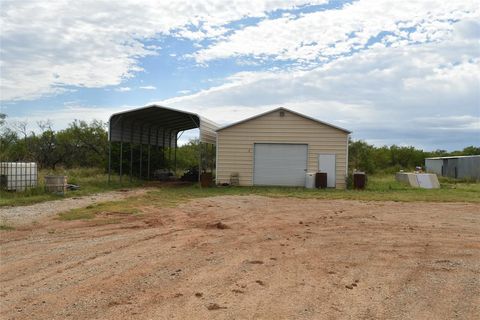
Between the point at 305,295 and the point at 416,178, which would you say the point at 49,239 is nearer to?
the point at 305,295

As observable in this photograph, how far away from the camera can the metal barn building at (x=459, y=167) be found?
31.6 metres

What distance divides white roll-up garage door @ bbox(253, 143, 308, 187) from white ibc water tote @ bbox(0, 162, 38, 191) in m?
10.0

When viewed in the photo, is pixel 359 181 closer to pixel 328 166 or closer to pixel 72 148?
pixel 328 166

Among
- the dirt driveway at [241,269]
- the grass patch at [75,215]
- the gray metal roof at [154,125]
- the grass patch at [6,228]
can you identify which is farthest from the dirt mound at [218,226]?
the gray metal roof at [154,125]

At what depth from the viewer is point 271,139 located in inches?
885

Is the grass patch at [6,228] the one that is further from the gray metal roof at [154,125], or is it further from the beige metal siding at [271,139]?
the beige metal siding at [271,139]

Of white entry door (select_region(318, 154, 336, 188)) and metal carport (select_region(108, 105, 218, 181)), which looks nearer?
white entry door (select_region(318, 154, 336, 188))

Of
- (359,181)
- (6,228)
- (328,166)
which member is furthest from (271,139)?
(6,228)

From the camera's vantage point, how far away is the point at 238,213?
1192 centimetres

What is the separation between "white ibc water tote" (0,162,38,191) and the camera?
15678 mm

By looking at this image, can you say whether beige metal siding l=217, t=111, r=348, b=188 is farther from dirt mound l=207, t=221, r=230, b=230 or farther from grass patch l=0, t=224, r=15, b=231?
grass patch l=0, t=224, r=15, b=231

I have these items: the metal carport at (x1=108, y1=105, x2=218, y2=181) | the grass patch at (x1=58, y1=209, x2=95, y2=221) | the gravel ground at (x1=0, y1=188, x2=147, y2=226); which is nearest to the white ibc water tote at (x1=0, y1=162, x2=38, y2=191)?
the gravel ground at (x1=0, y1=188, x2=147, y2=226)

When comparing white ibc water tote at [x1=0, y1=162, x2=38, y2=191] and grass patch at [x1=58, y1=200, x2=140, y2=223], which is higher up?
white ibc water tote at [x1=0, y1=162, x2=38, y2=191]

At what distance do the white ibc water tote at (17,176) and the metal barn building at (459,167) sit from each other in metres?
26.5
